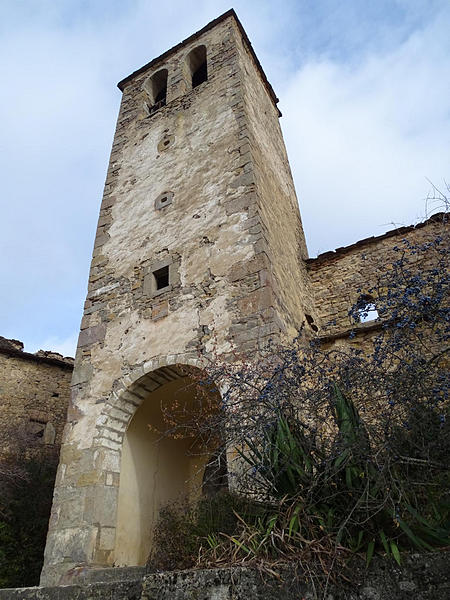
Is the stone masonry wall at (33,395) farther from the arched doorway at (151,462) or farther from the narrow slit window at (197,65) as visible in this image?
the narrow slit window at (197,65)

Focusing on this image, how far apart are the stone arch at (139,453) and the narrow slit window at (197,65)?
7551 mm

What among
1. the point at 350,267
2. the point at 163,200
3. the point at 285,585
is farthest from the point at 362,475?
the point at 163,200

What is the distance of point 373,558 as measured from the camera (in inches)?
80.7

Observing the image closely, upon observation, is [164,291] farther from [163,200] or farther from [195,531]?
[195,531]

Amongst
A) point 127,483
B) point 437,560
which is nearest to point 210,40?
point 127,483

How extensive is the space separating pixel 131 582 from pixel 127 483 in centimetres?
338

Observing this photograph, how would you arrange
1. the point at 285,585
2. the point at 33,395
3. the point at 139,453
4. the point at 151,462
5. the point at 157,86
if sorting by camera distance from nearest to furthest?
the point at 285,585 < the point at 139,453 < the point at 151,462 < the point at 33,395 < the point at 157,86

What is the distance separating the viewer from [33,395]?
10.4 metres

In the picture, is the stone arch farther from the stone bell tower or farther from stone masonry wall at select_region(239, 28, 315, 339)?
stone masonry wall at select_region(239, 28, 315, 339)

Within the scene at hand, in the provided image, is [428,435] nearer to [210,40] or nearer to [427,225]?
[427,225]

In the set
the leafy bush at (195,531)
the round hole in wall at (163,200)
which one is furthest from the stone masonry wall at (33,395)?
the leafy bush at (195,531)

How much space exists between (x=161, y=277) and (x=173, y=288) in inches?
23.4

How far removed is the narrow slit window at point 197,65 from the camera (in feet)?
34.8

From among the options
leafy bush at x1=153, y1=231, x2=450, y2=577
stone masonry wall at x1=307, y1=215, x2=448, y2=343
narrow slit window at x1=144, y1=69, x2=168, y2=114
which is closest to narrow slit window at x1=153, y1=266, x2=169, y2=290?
stone masonry wall at x1=307, y1=215, x2=448, y2=343
